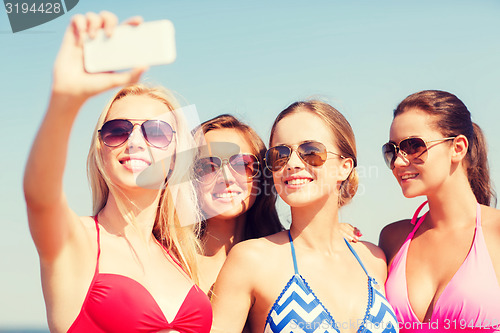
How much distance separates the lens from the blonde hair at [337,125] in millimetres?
4340

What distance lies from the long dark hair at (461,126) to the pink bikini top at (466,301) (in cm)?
65

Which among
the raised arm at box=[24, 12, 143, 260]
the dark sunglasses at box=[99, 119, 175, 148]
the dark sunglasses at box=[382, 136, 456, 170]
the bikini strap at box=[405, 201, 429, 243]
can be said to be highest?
the raised arm at box=[24, 12, 143, 260]

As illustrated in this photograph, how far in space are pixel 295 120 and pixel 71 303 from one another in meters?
2.24

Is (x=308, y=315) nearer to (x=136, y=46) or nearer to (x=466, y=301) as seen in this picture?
(x=466, y=301)

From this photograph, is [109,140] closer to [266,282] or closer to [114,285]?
[114,285]

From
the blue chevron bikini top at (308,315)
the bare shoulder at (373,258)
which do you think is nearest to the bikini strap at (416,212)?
the bare shoulder at (373,258)

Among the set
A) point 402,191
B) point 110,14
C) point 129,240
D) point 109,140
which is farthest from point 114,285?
point 402,191

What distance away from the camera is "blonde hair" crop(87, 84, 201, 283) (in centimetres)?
374

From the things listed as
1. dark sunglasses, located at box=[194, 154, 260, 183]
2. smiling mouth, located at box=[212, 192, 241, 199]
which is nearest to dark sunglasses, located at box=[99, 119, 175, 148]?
dark sunglasses, located at box=[194, 154, 260, 183]

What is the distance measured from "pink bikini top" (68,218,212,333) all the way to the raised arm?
914 millimetres

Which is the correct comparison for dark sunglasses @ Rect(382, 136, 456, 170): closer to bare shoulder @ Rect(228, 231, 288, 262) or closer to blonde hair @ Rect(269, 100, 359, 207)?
blonde hair @ Rect(269, 100, 359, 207)

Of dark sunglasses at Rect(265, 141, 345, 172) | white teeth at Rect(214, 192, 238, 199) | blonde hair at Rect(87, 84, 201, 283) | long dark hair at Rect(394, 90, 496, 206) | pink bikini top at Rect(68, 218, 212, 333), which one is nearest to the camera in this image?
pink bikini top at Rect(68, 218, 212, 333)

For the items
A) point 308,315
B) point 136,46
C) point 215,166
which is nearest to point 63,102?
point 136,46

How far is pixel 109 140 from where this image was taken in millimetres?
3555
